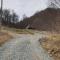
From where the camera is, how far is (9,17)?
8912 centimetres

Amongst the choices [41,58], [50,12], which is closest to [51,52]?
[41,58]

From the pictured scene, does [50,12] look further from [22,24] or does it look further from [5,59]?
[5,59]

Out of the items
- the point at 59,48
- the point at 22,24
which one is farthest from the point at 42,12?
the point at 59,48

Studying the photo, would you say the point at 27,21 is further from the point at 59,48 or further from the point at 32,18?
the point at 59,48

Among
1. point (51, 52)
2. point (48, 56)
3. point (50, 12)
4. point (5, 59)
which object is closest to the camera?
point (5, 59)

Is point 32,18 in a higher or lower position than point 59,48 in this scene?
lower

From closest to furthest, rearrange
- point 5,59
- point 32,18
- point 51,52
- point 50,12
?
1. point 5,59
2. point 51,52
3. point 50,12
4. point 32,18

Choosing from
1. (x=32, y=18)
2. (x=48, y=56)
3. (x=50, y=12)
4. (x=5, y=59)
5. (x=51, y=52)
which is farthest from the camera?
(x=32, y=18)

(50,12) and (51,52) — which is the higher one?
(51,52)

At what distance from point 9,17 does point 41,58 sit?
71.0m

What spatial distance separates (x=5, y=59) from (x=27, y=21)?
2697 inches

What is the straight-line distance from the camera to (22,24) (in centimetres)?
8219

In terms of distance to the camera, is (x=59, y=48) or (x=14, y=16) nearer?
(x=59, y=48)

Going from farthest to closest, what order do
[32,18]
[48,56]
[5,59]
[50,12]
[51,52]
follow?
[32,18], [50,12], [51,52], [48,56], [5,59]
